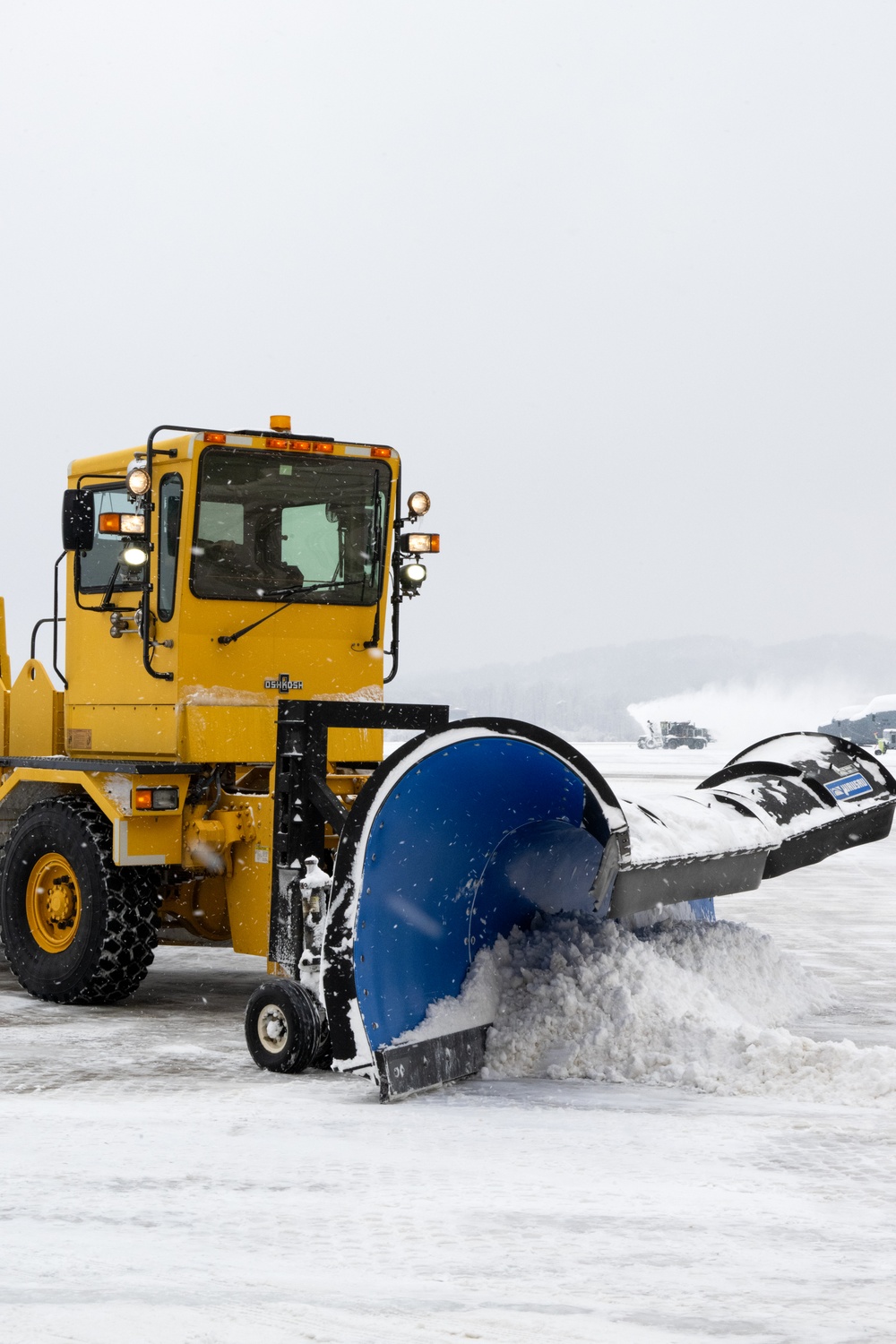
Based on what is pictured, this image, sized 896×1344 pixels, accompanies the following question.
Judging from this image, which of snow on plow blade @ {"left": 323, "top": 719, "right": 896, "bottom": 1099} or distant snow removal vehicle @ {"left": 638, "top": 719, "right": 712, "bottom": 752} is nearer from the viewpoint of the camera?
snow on plow blade @ {"left": 323, "top": 719, "right": 896, "bottom": 1099}

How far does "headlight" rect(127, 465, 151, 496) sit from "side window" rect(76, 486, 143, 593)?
488 mm

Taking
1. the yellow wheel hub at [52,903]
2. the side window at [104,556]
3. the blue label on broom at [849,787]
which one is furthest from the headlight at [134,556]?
the blue label on broom at [849,787]

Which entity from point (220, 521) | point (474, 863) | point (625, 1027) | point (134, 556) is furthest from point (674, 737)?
point (625, 1027)

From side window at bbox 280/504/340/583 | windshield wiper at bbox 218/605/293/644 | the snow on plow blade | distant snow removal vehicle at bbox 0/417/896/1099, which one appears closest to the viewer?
the snow on plow blade

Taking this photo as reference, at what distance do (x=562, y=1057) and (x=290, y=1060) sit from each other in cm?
102

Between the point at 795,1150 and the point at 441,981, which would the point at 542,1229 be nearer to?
the point at 795,1150

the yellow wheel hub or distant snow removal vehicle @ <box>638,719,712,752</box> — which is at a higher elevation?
the yellow wheel hub

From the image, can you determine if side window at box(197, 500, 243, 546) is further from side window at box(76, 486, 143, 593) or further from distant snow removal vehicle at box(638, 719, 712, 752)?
distant snow removal vehicle at box(638, 719, 712, 752)

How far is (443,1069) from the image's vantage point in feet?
18.7

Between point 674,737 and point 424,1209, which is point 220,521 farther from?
point 674,737

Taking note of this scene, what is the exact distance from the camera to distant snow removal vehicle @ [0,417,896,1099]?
560 centimetres

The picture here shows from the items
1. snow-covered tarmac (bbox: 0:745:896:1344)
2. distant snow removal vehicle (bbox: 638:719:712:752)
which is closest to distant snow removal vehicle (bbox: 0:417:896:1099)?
snow-covered tarmac (bbox: 0:745:896:1344)

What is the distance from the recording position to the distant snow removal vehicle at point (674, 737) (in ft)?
227

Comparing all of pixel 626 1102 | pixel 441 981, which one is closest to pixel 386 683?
pixel 441 981
